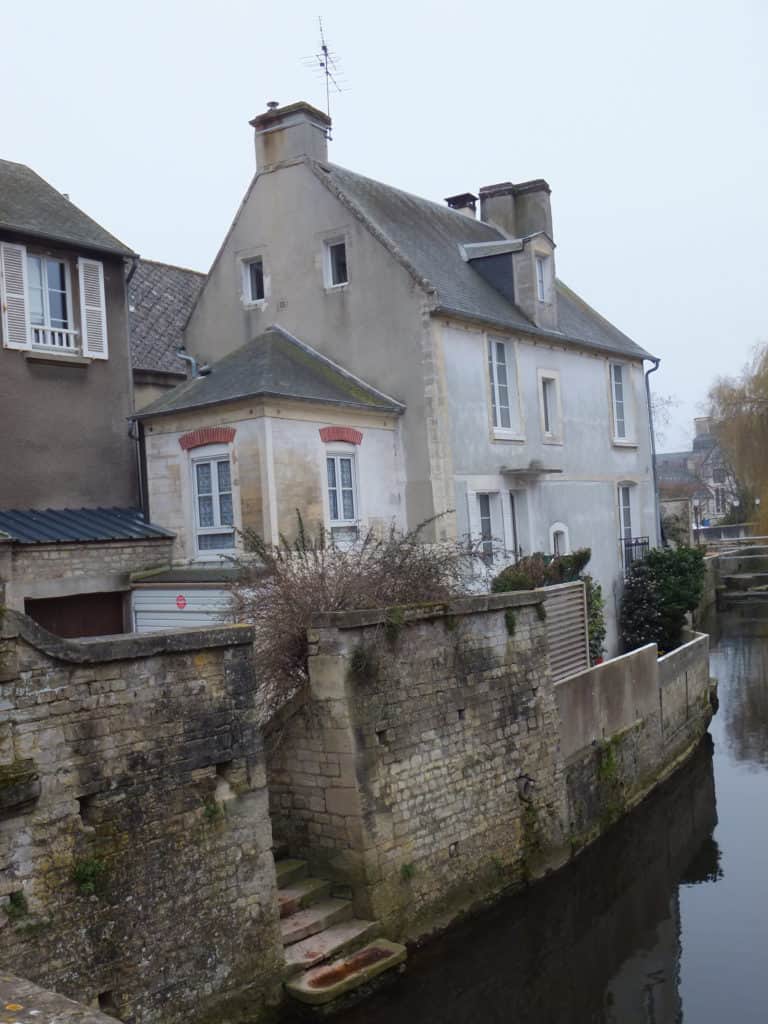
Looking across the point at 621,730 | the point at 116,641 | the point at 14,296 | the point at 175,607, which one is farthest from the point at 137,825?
the point at 14,296

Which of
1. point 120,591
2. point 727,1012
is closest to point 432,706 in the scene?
point 727,1012

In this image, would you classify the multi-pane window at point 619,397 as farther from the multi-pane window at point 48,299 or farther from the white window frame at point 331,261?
the multi-pane window at point 48,299

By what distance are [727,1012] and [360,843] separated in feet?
12.2

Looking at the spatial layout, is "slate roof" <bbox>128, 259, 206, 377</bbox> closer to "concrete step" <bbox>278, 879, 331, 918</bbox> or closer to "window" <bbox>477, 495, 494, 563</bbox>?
"window" <bbox>477, 495, 494, 563</bbox>

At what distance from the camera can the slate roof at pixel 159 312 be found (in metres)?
18.4

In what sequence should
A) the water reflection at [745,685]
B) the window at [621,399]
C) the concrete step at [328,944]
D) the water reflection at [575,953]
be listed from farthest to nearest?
the window at [621,399]
the water reflection at [745,685]
the water reflection at [575,953]
the concrete step at [328,944]

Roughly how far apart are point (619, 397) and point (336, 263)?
8.40m

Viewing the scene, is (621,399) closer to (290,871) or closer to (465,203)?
(465,203)

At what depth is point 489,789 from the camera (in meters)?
11.5

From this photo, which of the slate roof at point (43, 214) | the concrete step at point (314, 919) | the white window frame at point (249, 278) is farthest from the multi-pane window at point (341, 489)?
the concrete step at point (314, 919)

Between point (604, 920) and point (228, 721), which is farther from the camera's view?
point (604, 920)

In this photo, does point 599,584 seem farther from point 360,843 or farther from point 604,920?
point 360,843

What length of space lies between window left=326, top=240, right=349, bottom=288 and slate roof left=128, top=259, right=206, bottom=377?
3.31 meters

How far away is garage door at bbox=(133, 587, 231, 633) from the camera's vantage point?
14.1 m
